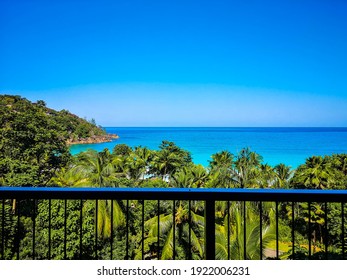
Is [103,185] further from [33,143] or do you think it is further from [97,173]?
[33,143]

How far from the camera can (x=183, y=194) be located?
5.32ft

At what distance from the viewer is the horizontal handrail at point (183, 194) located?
1584 millimetres

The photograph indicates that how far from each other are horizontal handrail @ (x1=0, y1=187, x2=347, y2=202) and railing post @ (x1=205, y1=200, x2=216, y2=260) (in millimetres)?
58

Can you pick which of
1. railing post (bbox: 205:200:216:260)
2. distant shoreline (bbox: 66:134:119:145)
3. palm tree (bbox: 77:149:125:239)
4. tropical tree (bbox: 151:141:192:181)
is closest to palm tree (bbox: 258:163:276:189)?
palm tree (bbox: 77:149:125:239)

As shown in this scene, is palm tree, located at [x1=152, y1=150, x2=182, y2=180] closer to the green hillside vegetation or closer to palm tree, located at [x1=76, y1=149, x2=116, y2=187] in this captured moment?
the green hillside vegetation

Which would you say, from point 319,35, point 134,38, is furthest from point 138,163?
point 319,35

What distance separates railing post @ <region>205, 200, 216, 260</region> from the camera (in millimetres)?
1664

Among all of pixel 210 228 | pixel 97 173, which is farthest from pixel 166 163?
pixel 210 228

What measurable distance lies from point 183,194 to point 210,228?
1.01 feet

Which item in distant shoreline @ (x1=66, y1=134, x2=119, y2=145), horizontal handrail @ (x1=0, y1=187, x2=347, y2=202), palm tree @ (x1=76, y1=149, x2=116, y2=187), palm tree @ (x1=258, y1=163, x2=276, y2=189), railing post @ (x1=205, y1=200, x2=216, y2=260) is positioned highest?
distant shoreline @ (x1=66, y1=134, x2=119, y2=145)

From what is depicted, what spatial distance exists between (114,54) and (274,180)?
42.2 m

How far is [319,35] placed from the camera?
5266cm

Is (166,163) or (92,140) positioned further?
(92,140)

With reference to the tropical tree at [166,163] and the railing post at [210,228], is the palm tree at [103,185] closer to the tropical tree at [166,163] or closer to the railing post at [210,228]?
the tropical tree at [166,163]
